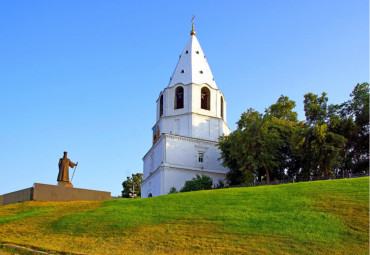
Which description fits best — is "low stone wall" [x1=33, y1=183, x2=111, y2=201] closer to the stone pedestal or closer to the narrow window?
the stone pedestal

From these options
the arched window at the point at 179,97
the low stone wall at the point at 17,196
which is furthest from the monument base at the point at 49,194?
the arched window at the point at 179,97

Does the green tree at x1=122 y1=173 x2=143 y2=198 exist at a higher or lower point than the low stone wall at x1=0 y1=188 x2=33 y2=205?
higher

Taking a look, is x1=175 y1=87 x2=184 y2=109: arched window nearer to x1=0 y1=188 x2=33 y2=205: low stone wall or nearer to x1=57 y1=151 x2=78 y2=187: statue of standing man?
x1=57 y1=151 x2=78 y2=187: statue of standing man

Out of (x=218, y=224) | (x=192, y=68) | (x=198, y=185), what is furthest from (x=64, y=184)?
(x=192, y=68)

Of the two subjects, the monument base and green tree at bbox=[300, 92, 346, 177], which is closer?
the monument base

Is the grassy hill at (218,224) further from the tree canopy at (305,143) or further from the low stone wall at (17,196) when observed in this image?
the tree canopy at (305,143)

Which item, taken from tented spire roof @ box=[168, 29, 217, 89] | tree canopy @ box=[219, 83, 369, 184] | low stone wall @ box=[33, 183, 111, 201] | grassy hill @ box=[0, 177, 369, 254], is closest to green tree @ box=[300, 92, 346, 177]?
tree canopy @ box=[219, 83, 369, 184]

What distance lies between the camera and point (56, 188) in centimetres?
2786

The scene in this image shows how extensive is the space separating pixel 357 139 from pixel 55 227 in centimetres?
2315

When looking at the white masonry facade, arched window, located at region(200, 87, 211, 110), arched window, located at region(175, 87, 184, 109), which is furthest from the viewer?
arched window, located at region(200, 87, 211, 110)

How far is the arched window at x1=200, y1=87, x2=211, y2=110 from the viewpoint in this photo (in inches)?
1762

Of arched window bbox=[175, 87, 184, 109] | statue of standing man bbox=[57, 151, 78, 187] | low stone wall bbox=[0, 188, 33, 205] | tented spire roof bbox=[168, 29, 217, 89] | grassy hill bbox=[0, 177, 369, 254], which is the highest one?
tented spire roof bbox=[168, 29, 217, 89]

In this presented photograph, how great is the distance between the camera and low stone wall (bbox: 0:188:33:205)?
89.3ft

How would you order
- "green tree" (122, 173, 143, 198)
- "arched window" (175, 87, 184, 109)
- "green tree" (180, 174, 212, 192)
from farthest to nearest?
"green tree" (122, 173, 143, 198), "arched window" (175, 87, 184, 109), "green tree" (180, 174, 212, 192)
